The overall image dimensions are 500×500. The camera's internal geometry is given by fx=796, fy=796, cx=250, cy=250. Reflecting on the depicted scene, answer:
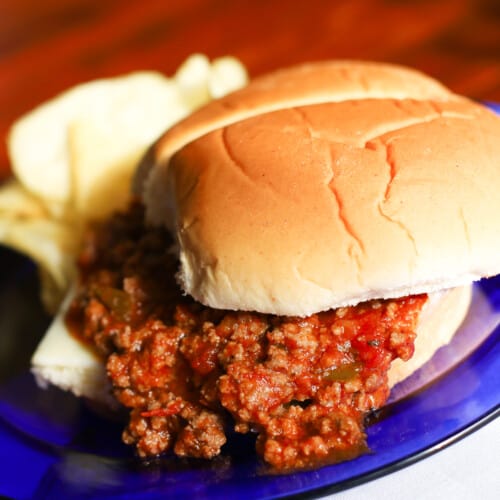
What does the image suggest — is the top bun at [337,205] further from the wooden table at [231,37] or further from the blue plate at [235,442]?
the wooden table at [231,37]

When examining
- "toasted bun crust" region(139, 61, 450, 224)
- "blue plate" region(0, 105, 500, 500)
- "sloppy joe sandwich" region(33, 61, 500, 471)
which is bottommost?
"blue plate" region(0, 105, 500, 500)

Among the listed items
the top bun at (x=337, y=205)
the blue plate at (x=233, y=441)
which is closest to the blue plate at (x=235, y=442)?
the blue plate at (x=233, y=441)

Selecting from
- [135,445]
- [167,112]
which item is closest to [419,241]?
[135,445]

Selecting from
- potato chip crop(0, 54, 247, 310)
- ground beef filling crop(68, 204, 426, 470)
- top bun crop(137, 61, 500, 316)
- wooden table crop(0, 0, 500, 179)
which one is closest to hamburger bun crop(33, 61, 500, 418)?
top bun crop(137, 61, 500, 316)

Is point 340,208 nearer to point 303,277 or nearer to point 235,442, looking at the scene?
point 303,277

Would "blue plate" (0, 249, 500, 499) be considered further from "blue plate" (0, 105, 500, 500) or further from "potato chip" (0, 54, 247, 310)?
"potato chip" (0, 54, 247, 310)

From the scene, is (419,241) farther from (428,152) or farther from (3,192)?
(3,192)
